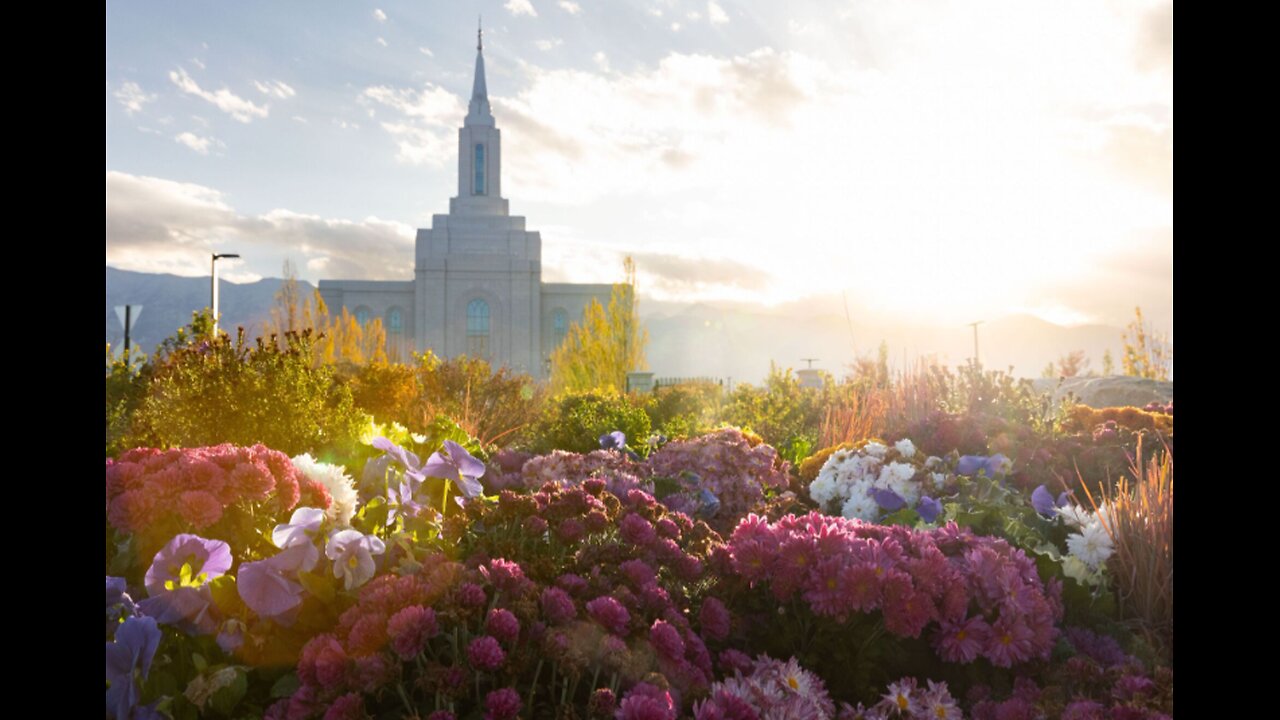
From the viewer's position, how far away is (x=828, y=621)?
252 centimetres

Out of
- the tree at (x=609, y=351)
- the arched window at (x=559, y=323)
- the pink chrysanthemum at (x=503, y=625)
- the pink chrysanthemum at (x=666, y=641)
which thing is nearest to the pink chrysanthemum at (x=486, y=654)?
the pink chrysanthemum at (x=503, y=625)

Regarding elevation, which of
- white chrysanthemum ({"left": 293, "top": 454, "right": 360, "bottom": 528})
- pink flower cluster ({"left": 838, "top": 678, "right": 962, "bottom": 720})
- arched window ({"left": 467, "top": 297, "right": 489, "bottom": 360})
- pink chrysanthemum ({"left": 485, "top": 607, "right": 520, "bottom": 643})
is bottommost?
pink flower cluster ({"left": 838, "top": 678, "right": 962, "bottom": 720})

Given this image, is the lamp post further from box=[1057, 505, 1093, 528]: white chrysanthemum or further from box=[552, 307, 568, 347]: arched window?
box=[552, 307, 568, 347]: arched window

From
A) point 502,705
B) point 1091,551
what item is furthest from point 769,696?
point 1091,551

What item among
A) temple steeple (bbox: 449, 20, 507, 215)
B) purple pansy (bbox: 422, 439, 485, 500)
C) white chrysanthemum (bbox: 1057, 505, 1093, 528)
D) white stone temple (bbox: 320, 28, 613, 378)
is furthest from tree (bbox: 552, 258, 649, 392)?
temple steeple (bbox: 449, 20, 507, 215)

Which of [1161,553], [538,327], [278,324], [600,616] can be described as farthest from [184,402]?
[538,327]

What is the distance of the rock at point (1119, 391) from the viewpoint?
38.5ft

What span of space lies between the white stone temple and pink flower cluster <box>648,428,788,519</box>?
120 ft

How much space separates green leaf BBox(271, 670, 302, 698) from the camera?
2018 mm

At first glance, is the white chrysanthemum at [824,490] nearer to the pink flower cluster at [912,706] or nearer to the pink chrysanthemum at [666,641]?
the pink flower cluster at [912,706]

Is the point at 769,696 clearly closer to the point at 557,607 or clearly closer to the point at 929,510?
the point at 557,607

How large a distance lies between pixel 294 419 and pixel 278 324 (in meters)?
19.8

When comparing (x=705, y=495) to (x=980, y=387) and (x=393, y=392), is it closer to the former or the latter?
(x=980, y=387)

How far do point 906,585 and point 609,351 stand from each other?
671 inches
